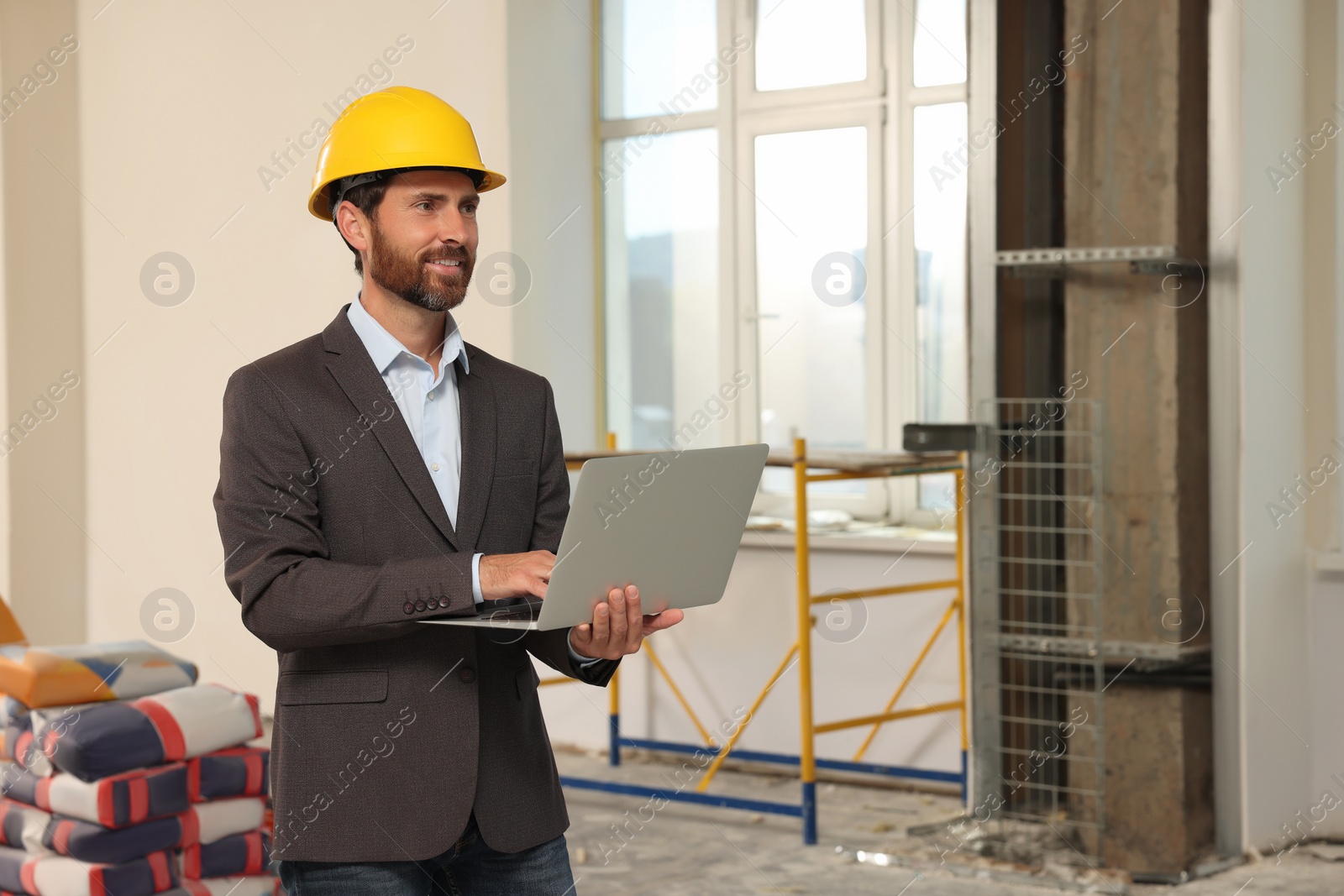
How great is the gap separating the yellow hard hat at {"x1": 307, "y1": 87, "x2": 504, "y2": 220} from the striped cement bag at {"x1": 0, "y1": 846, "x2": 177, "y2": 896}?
1.76m

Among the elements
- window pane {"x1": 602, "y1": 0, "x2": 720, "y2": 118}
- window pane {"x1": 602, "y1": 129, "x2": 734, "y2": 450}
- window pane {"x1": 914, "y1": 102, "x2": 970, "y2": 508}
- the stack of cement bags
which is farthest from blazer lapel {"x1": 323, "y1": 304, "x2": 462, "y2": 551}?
window pane {"x1": 602, "y1": 0, "x2": 720, "y2": 118}

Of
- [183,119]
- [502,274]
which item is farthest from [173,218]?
[502,274]

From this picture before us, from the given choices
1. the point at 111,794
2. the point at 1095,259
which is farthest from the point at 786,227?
the point at 111,794

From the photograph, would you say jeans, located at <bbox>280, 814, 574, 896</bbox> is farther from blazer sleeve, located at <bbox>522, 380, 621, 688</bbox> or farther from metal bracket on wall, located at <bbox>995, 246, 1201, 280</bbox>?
metal bracket on wall, located at <bbox>995, 246, 1201, 280</bbox>

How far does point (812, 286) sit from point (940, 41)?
36.6 inches

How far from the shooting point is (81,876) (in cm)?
266

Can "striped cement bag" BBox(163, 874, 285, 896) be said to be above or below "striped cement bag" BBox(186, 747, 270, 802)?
below

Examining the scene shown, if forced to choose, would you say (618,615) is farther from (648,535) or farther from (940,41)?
(940,41)

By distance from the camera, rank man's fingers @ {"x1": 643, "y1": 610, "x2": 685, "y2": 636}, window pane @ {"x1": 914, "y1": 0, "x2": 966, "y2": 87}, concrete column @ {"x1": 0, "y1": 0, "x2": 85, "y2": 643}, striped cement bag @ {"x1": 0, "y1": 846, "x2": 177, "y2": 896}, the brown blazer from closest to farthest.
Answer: the brown blazer → man's fingers @ {"x1": 643, "y1": 610, "x2": 685, "y2": 636} → striped cement bag @ {"x1": 0, "y1": 846, "x2": 177, "y2": 896} → window pane @ {"x1": 914, "y1": 0, "x2": 966, "y2": 87} → concrete column @ {"x1": 0, "y1": 0, "x2": 85, "y2": 643}

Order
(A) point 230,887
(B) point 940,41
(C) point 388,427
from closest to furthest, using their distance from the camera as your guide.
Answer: (C) point 388,427, (A) point 230,887, (B) point 940,41

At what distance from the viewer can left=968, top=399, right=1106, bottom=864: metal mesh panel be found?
3.43 metres

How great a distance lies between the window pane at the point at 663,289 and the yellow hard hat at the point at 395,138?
3.34 m

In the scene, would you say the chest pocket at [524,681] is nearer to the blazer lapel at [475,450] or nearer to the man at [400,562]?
the man at [400,562]

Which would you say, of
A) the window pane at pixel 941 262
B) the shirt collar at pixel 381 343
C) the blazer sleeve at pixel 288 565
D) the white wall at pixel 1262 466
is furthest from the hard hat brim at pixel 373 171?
the window pane at pixel 941 262
